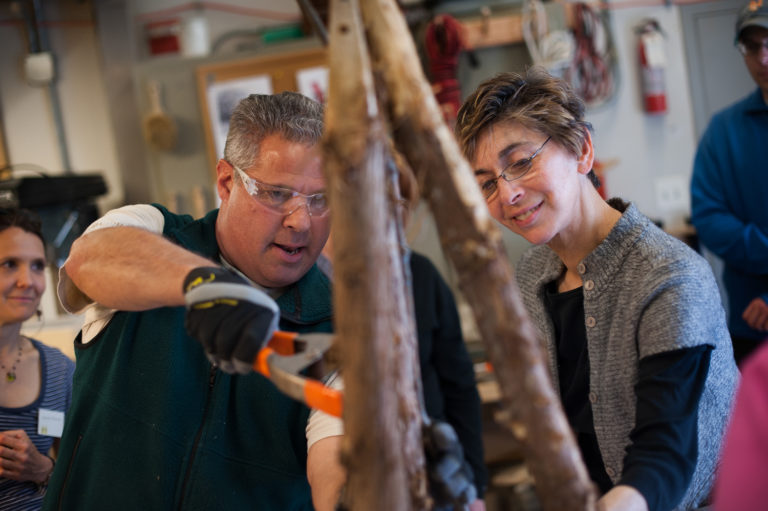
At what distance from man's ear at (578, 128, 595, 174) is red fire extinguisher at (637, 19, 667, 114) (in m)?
2.43

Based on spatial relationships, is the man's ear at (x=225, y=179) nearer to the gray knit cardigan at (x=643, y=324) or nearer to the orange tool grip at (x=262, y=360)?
the orange tool grip at (x=262, y=360)

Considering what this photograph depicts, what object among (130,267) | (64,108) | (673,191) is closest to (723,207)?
(673,191)

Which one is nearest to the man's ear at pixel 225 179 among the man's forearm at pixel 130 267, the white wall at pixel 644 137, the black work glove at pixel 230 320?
the man's forearm at pixel 130 267

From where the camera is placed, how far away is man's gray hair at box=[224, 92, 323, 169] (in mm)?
1354

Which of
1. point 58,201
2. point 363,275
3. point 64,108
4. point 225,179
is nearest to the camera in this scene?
point 363,275

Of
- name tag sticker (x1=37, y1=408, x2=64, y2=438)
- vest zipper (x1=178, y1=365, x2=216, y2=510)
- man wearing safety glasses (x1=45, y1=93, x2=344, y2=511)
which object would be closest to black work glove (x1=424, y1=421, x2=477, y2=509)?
man wearing safety glasses (x1=45, y1=93, x2=344, y2=511)

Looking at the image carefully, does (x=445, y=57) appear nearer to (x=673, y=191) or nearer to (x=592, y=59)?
(x=592, y=59)

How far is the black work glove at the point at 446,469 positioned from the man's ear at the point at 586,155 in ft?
2.20

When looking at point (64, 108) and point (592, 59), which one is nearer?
point (592, 59)

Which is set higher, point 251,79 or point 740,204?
point 251,79

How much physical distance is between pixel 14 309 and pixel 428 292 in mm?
1212

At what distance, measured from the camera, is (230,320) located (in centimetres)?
94

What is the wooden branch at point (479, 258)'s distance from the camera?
0.84 meters

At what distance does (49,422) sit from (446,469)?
4.93 ft
